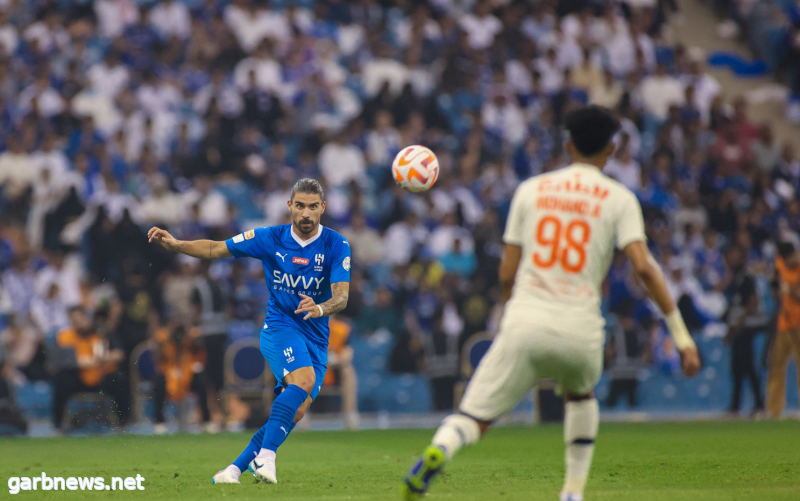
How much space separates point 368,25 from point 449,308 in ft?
27.1

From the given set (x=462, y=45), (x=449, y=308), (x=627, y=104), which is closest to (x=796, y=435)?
(x=449, y=308)

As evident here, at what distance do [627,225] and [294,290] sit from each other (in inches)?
147

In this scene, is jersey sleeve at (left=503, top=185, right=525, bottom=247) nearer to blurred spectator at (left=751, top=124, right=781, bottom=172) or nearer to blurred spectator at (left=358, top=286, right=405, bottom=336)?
blurred spectator at (left=358, top=286, right=405, bottom=336)

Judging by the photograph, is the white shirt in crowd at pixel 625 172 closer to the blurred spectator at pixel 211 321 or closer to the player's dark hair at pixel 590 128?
the blurred spectator at pixel 211 321

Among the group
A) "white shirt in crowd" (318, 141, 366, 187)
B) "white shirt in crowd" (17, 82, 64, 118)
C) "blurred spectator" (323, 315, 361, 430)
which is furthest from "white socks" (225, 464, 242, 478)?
"white shirt in crowd" (17, 82, 64, 118)

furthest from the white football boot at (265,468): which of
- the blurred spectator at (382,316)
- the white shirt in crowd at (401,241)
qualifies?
the white shirt in crowd at (401,241)

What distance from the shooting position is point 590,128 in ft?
18.8

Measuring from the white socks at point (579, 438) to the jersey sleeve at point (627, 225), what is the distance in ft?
3.20

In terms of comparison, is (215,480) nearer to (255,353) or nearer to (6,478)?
(6,478)

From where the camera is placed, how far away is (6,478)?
9039 mm

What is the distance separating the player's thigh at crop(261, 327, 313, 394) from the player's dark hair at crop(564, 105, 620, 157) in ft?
11.3

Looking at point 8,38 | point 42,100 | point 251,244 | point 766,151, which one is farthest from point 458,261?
point 251,244

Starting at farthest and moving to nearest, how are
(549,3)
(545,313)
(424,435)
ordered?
1. (549,3)
2. (424,435)
3. (545,313)

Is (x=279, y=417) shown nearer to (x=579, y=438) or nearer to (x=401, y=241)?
(x=579, y=438)
